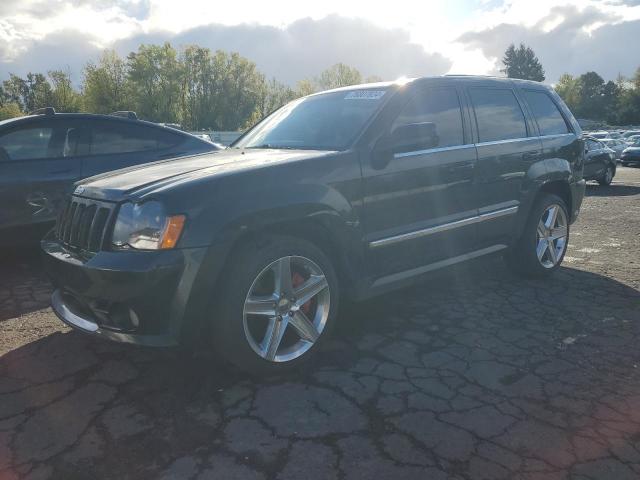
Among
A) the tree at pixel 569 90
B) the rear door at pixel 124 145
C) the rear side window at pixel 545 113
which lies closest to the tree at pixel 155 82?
the rear door at pixel 124 145

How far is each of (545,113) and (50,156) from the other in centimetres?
503

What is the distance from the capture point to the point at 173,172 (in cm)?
329

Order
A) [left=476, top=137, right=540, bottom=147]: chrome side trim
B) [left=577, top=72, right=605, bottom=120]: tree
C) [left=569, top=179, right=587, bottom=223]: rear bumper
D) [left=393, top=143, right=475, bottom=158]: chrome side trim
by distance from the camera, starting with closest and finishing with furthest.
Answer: [left=393, top=143, right=475, bottom=158]: chrome side trim, [left=476, top=137, right=540, bottom=147]: chrome side trim, [left=569, top=179, right=587, bottom=223]: rear bumper, [left=577, top=72, right=605, bottom=120]: tree

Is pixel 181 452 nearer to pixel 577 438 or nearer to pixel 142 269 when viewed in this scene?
pixel 142 269

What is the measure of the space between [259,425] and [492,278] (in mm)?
3461

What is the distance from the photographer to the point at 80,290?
3002 mm

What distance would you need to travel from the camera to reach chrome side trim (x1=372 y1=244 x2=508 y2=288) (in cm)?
373

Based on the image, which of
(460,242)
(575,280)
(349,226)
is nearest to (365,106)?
(349,226)

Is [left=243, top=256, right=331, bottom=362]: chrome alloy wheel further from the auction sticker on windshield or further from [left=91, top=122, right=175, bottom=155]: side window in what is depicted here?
[left=91, top=122, right=175, bottom=155]: side window

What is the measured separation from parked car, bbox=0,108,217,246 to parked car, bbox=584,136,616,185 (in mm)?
12801

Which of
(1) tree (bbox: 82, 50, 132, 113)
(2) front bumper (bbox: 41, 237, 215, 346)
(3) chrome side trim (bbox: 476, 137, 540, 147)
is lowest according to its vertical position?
(2) front bumper (bbox: 41, 237, 215, 346)

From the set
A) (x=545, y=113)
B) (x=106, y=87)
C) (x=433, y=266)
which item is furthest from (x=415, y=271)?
(x=106, y=87)

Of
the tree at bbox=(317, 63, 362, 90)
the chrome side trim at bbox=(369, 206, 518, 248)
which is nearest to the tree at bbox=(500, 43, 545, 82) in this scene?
the tree at bbox=(317, 63, 362, 90)

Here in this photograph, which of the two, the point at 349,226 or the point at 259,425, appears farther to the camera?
the point at 349,226
